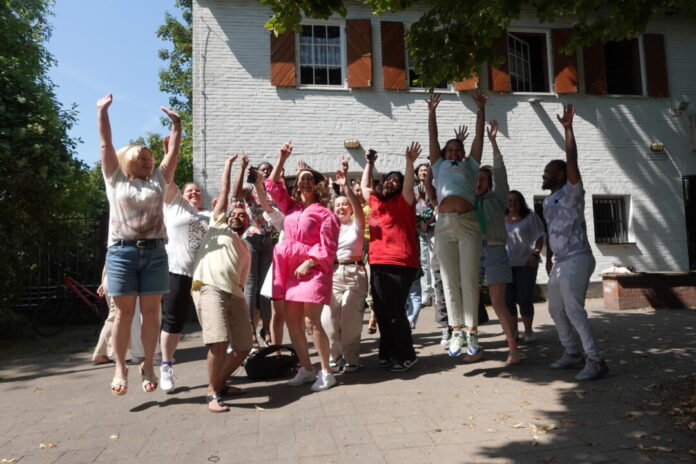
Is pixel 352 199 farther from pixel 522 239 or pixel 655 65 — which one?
pixel 655 65

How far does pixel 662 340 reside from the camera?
20.1 ft

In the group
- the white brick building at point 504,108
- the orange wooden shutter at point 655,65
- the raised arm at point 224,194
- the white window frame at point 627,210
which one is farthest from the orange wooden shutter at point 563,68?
the raised arm at point 224,194

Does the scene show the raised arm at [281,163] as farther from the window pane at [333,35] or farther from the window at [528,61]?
the window at [528,61]

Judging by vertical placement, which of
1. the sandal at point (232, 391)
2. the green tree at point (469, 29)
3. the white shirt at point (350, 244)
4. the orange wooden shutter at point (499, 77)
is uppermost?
the orange wooden shutter at point (499, 77)

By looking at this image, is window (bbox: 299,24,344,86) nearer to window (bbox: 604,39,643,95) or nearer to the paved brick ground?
window (bbox: 604,39,643,95)

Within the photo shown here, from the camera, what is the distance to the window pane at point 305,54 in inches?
474

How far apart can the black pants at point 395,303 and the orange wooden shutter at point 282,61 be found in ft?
25.3

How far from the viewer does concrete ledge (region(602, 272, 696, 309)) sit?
902 cm

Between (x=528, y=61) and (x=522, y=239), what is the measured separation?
8.80 meters

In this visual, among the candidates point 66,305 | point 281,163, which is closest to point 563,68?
point 281,163

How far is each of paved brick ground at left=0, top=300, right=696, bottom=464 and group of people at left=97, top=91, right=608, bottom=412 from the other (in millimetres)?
242

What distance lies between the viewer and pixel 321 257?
4.49m

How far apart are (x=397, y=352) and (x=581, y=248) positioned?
1948 mm

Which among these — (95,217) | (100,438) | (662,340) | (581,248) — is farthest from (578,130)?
(100,438)
